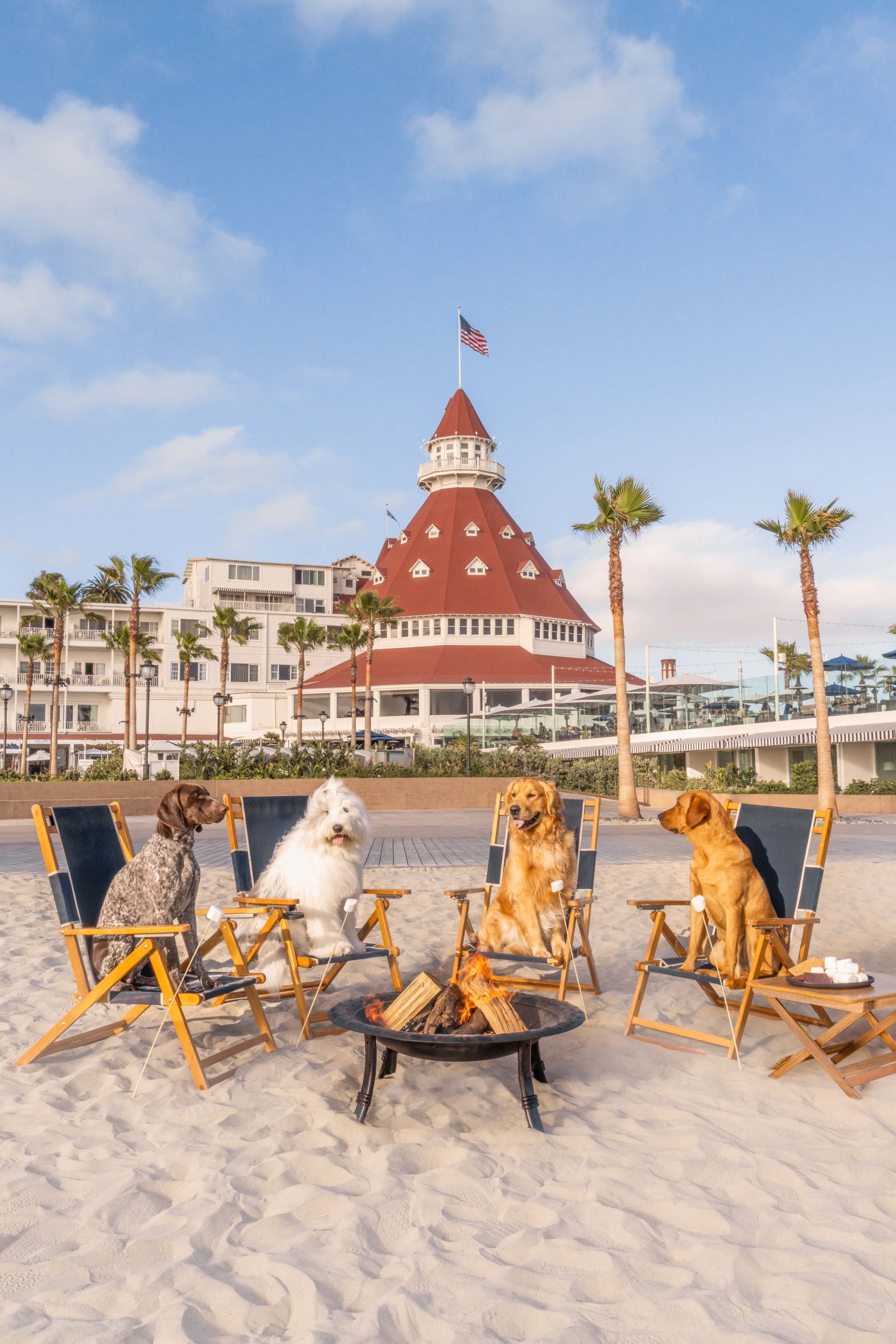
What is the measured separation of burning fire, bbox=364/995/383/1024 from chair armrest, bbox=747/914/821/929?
193 centimetres

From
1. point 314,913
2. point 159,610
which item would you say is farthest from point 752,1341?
point 159,610

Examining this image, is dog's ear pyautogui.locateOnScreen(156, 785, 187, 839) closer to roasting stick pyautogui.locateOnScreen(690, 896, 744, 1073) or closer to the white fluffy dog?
the white fluffy dog

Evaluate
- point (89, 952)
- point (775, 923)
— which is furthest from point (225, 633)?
point (775, 923)

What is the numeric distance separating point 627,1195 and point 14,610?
70.8 meters

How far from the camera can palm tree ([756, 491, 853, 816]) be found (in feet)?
73.9

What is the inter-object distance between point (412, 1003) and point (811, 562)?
70.1ft

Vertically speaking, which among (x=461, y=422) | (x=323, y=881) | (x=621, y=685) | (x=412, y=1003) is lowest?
(x=412, y=1003)

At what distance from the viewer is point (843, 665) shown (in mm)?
28047

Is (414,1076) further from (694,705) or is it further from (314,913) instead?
(694,705)

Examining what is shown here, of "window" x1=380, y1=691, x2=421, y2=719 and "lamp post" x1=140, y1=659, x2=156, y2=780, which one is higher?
"window" x1=380, y1=691, x2=421, y2=719

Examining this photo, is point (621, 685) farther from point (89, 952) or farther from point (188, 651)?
point (188, 651)

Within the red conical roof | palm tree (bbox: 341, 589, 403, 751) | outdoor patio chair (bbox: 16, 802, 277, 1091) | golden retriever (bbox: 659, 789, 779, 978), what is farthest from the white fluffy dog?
the red conical roof

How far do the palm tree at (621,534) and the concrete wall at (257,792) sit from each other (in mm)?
2919

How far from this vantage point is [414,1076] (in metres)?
4.70
